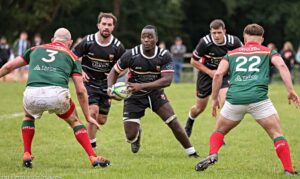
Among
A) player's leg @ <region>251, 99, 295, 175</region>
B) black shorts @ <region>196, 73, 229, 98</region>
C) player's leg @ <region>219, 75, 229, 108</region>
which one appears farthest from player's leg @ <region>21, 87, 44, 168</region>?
black shorts @ <region>196, 73, 229, 98</region>

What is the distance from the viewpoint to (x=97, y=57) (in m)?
12.0

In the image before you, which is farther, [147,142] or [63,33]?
[147,142]

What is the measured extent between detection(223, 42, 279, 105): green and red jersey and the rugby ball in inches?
72.9

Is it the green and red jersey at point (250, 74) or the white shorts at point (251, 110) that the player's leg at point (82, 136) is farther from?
the green and red jersey at point (250, 74)

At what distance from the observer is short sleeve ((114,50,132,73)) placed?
36.8 ft

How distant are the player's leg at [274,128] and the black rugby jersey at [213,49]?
3.65m

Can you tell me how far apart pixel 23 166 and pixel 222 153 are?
3514 mm

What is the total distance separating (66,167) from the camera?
10250mm

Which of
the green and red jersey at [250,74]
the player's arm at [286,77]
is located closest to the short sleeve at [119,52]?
the green and red jersey at [250,74]

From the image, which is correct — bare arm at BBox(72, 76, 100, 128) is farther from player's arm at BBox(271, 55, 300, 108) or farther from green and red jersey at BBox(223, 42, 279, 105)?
player's arm at BBox(271, 55, 300, 108)

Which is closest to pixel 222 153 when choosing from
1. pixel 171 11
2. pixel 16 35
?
pixel 16 35

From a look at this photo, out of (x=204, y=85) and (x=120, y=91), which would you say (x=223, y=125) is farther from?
(x=204, y=85)

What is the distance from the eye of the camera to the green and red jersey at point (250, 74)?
9523mm

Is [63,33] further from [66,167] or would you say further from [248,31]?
[248,31]
